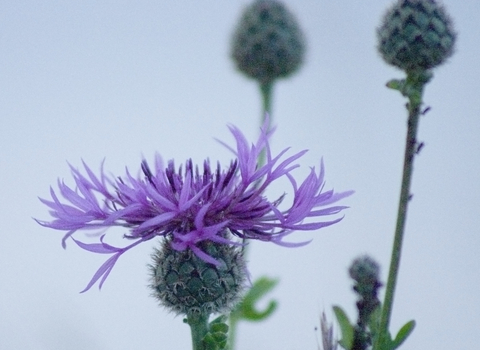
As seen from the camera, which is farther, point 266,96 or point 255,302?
point 266,96

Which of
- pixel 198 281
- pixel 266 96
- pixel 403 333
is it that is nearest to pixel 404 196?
pixel 403 333

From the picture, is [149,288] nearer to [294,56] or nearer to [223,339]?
[223,339]

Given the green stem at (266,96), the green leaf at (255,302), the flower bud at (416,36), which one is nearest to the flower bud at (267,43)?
the green stem at (266,96)

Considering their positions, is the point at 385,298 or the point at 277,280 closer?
the point at 385,298

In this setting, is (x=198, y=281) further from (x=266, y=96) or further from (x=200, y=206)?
(x=266, y=96)

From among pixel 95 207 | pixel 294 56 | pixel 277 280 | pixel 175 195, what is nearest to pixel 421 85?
pixel 175 195

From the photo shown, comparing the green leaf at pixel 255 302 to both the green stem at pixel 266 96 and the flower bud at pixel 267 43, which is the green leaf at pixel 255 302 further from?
the flower bud at pixel 267 43

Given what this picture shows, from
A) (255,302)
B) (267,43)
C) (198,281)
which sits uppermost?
(267,43)
